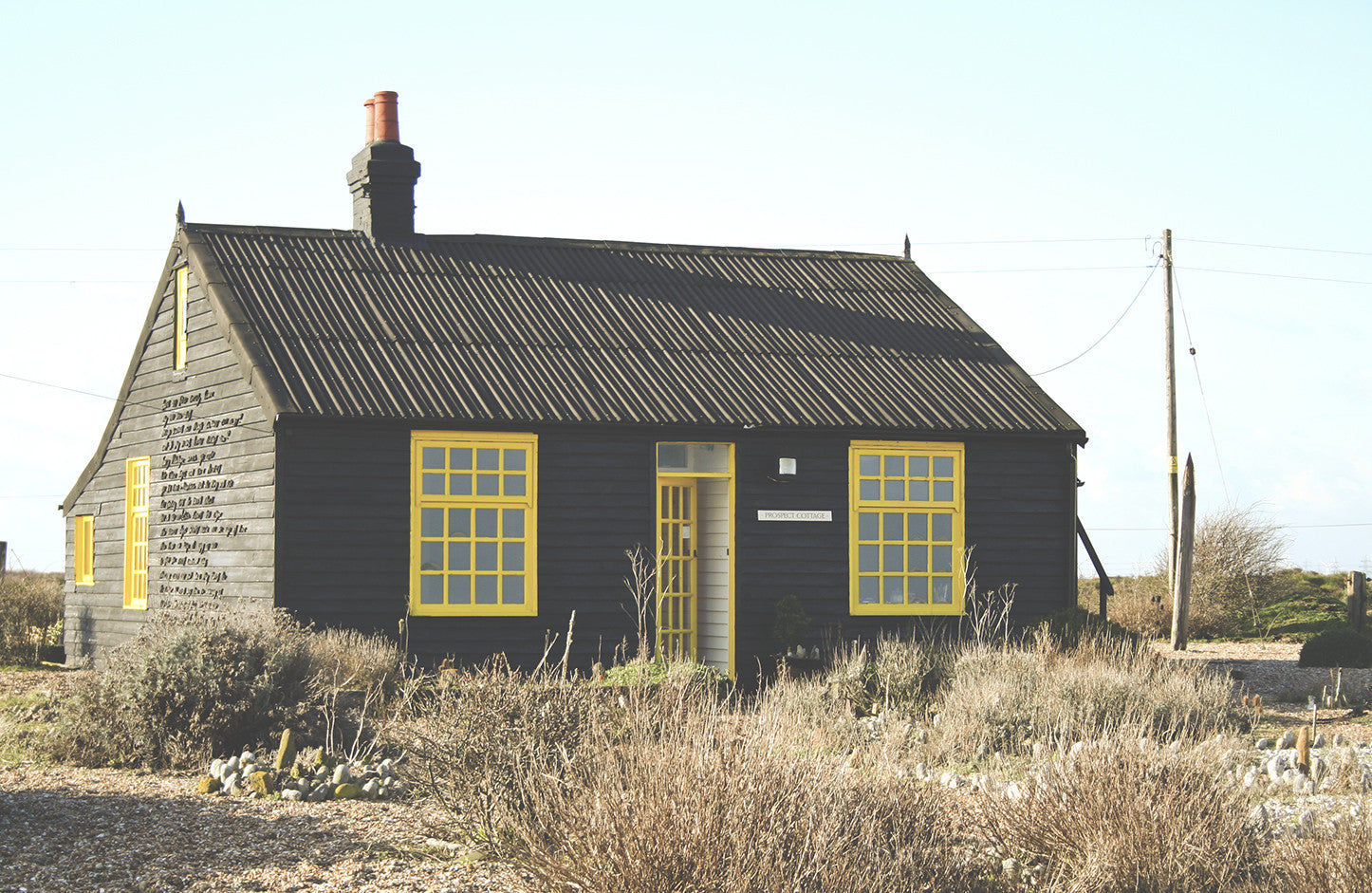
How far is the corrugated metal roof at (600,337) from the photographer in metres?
14.5

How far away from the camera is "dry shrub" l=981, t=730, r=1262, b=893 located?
639 centimetres

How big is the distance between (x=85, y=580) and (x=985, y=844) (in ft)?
49.5

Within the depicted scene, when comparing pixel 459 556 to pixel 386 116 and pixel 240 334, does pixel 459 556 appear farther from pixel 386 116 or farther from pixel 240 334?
pixel 386 116

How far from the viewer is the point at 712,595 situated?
49.9 ft

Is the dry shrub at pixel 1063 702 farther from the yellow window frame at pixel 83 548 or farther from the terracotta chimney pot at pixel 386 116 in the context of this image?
the yellow window frame at pixel 83 548

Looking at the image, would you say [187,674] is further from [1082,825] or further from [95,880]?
[1082,825]

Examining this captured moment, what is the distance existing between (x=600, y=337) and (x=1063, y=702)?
7.80 metres

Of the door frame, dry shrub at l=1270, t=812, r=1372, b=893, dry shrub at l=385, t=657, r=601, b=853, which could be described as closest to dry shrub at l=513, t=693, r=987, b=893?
dry shrub at l=385, t=657, r=601, b=853

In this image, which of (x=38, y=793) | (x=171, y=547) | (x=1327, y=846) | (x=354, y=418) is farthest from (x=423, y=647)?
(x=1327, y=846)

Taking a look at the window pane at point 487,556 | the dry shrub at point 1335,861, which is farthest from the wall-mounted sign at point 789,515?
the dry shrub at point 1335,861

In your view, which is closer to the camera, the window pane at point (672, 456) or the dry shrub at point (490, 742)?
the dry shrub at point (490, 742)

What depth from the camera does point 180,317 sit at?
54.4 feet

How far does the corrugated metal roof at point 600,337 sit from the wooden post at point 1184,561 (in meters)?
6.34

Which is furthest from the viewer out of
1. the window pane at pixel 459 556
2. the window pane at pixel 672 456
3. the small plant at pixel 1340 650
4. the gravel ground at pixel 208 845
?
the small plant at pixel 1340 650
